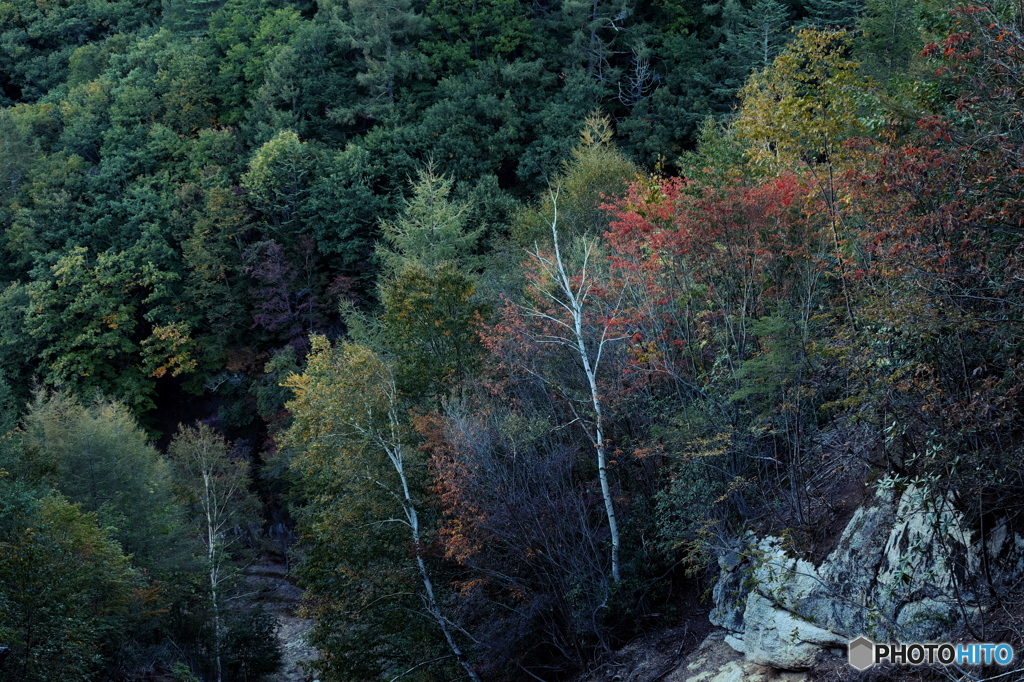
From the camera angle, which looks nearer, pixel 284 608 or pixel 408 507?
pixel 408 507

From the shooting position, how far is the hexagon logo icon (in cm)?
835

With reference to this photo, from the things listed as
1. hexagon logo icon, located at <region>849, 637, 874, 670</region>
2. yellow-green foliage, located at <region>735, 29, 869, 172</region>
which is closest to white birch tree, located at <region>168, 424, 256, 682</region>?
hexagon logo icon, located at <region>849, 637, 874, 670</region>

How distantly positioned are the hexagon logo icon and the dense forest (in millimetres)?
1686

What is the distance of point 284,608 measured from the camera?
1155 inches

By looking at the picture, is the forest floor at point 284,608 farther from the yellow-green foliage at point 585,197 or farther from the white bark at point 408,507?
the yellow-green foliage at point 585,197

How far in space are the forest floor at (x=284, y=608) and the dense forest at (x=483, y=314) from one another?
1.44 m

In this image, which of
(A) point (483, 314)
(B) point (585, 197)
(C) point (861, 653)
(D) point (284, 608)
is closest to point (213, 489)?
(D) point (284, 608)

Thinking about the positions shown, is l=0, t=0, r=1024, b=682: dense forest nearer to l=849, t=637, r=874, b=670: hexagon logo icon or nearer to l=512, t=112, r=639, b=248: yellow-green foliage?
l=512, t=112, r=639, b=248: yellow-green foliage

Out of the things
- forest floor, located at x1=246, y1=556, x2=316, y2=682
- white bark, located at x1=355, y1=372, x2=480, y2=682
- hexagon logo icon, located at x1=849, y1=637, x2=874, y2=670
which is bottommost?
forest floor, located at x1=246, y1=556, x2=316, y2=682

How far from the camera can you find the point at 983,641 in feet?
24.1

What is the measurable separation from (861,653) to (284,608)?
84.0 ft

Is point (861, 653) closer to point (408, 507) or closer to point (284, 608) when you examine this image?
point (408, 507)

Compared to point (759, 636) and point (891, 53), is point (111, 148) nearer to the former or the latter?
point (891, 53)

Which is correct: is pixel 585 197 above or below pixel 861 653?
above
